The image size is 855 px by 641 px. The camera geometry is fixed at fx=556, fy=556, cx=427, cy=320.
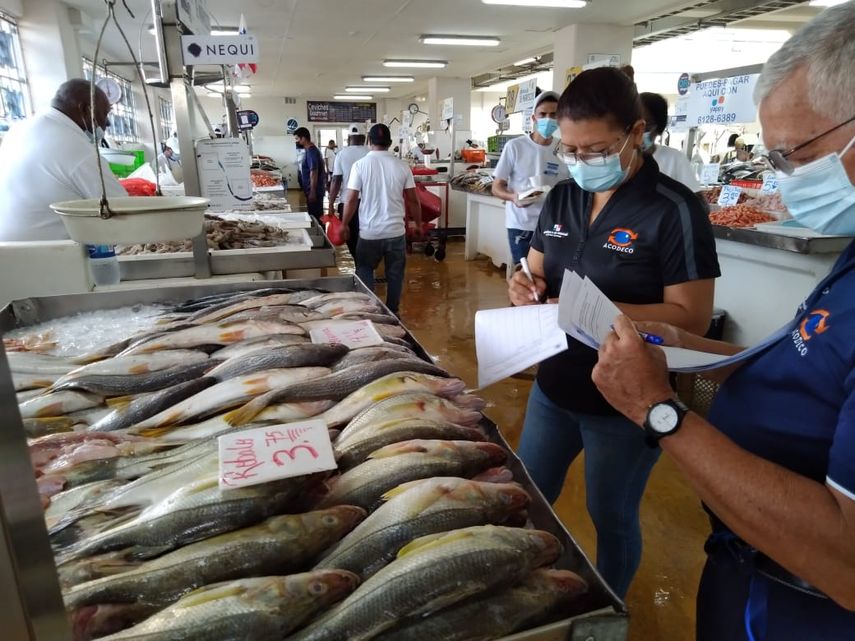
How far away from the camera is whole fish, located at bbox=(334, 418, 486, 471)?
1.28 metres

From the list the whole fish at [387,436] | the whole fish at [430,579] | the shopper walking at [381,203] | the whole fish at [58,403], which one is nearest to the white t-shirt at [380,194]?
the shopper walking at [381,203]

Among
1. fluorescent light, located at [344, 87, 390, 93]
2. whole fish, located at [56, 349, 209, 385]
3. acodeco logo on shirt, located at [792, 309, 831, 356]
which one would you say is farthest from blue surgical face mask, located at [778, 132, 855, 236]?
fluorescent light, located at [344, 87, 390, 93]

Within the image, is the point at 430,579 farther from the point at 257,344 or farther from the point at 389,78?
the point at 389,78

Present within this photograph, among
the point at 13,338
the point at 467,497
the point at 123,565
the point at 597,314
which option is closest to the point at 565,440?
the point at 597,314

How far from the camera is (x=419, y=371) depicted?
1646 millimetres

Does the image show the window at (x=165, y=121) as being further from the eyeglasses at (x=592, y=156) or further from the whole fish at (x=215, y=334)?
the eyeglasses at (x=592, y=156)

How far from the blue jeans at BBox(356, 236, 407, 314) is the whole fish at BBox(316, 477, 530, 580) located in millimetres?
4381

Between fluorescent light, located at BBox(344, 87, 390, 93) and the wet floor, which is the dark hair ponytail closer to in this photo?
the wet floor

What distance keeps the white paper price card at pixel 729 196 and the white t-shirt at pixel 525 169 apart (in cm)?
137

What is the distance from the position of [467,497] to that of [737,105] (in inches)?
207

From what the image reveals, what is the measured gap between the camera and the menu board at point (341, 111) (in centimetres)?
2545

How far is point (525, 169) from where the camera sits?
5.35 metres

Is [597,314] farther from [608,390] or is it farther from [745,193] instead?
[745,193]

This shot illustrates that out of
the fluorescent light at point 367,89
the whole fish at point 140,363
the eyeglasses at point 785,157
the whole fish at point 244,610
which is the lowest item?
the whole fish at point 244,610
